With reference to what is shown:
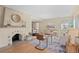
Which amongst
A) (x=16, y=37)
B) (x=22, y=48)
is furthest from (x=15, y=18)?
(x=22, y=48)

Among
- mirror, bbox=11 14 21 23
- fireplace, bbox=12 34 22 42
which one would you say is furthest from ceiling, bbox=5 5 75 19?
fireplace, bbox=12 34 22 42

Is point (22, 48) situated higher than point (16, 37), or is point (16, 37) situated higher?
point (16, 37)

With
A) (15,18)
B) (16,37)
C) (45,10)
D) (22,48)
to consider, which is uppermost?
(45,10)

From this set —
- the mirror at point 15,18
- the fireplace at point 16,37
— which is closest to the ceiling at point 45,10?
the mirror at point 15,18

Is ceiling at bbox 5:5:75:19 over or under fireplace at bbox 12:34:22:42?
over

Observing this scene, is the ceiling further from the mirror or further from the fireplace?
the fireplace

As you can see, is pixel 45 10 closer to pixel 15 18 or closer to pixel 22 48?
pixel 15 18

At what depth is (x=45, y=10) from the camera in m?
2.40

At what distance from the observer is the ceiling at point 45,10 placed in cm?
237

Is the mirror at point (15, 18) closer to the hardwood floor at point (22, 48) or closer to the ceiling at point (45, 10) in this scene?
the ceiling at point (45, 10)

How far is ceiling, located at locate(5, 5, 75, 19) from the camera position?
2.37m

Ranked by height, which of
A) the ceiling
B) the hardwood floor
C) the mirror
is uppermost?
the ceiling
